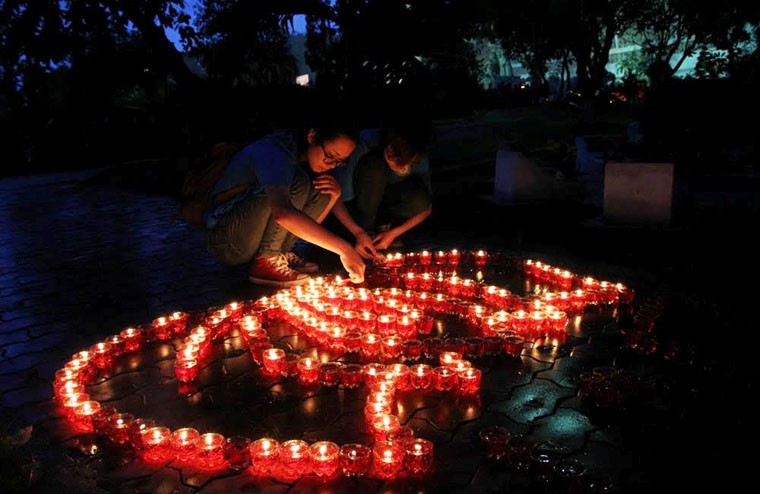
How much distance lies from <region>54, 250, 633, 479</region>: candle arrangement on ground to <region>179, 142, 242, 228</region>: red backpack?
3.27ft

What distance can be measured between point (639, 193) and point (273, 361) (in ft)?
14.9

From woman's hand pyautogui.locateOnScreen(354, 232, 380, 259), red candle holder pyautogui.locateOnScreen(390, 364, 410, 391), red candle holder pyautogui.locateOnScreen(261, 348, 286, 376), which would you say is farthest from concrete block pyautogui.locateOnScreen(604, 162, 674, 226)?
red candle holder pyautogui.locateOnScreen(261, 348, 286, 376)

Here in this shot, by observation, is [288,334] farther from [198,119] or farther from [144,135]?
[144,135]

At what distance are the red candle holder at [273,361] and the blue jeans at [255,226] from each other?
1.55m

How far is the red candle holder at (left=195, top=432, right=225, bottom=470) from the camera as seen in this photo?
7.87 feet

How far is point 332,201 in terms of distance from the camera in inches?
186

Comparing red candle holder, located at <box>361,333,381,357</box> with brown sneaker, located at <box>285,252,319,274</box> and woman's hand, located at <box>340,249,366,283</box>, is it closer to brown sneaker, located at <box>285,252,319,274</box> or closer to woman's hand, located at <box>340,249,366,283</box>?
woman's hand, located at <box>340,249,366,283</box>

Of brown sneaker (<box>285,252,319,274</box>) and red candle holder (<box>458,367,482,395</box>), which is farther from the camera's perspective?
brown sneaker (<box>285,252,319,274</box>)

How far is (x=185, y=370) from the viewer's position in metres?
3.16

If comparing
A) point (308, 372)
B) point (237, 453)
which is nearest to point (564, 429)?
point (308, 372)

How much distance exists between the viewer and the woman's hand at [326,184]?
4.53 metres

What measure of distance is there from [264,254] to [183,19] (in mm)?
7582

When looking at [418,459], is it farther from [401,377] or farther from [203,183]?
[203,183]

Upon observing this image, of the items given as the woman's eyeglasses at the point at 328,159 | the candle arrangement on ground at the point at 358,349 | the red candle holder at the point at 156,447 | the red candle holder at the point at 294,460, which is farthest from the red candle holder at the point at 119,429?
the woman's eyeglasses at the point at 328,159
